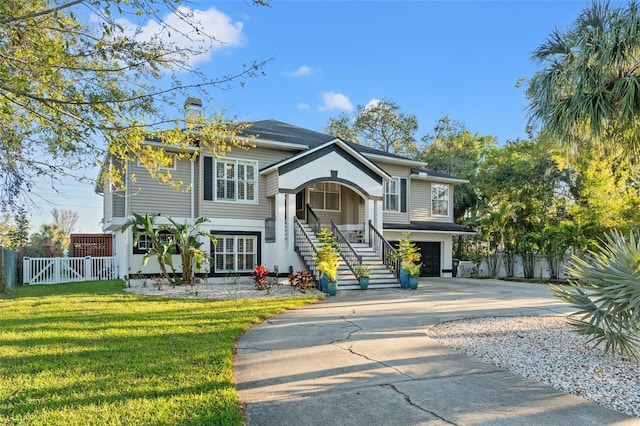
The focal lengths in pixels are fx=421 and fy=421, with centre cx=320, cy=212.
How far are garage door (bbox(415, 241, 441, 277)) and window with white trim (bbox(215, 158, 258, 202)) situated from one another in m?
9.47

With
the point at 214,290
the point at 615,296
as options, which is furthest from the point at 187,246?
the point at 615,296

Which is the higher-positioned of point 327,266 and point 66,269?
point 327,266

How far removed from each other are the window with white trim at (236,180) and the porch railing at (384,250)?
5209mm

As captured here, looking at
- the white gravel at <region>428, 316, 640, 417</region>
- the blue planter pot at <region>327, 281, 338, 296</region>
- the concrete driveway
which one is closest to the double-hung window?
the blue planter pot at <region>327, 281, 338, 296</region>

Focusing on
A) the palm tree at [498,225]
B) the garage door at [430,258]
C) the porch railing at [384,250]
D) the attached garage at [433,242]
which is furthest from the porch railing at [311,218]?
the palm tree at [498,225]

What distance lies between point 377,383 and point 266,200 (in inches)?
519

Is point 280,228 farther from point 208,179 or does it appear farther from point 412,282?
point 412,282

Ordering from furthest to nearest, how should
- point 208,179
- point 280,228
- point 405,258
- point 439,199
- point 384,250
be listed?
point 439,199, point 384,250, point 208,179, point 280,228, point 405,258

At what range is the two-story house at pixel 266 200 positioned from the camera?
16078 millimetres

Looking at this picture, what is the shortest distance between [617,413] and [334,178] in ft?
44.8

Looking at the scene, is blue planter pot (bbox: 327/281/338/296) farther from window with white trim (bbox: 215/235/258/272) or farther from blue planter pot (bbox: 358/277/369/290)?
window with white trim (bbox: 215/235/258/272)

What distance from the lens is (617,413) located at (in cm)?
414

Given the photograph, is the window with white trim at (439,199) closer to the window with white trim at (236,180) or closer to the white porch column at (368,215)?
the white porch column at (368,215)

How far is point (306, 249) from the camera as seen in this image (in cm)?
1586
